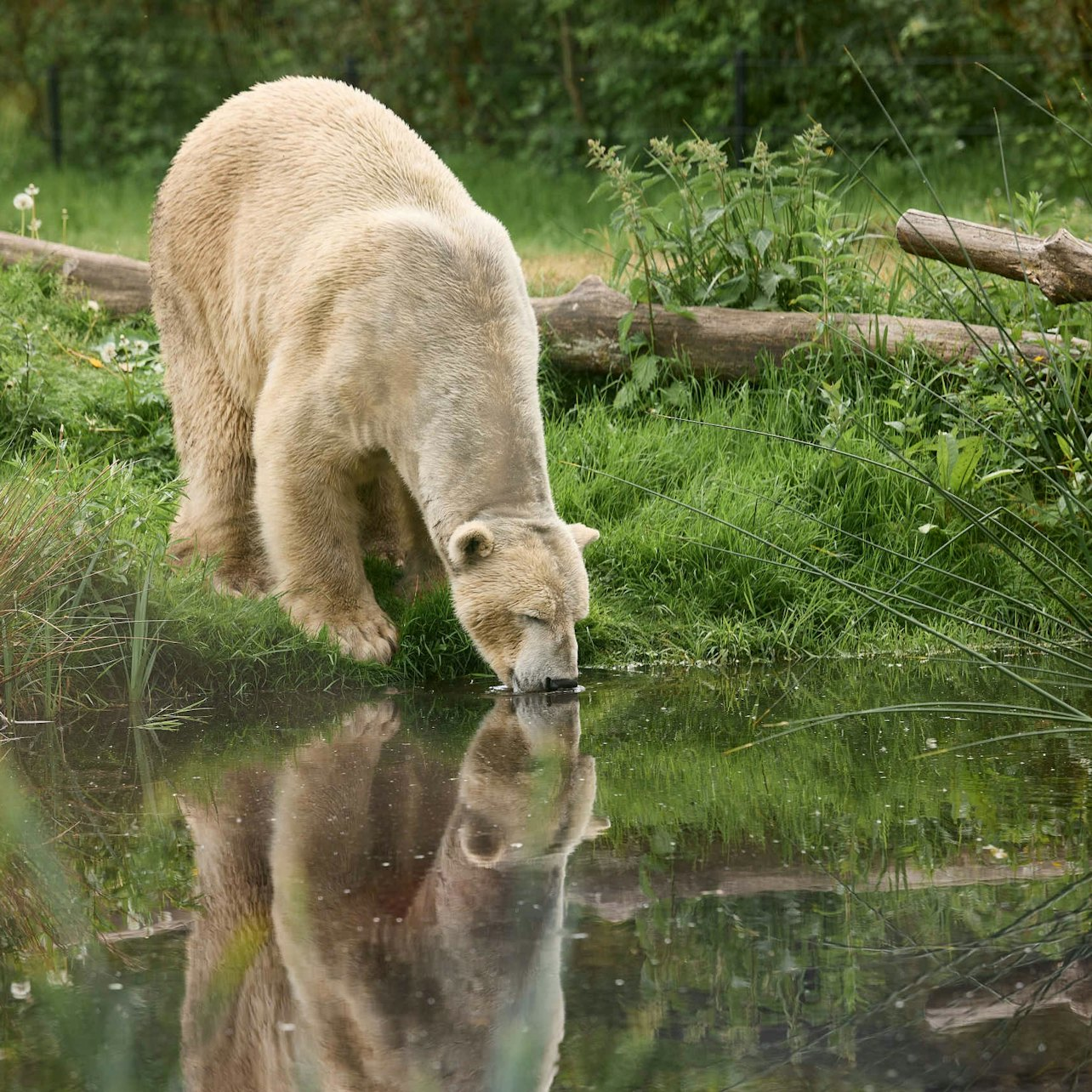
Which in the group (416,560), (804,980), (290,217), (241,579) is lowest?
(241,579)

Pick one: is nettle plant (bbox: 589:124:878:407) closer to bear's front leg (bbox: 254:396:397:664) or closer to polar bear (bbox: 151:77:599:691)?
polar bear (bbox: 151:77:599:691)

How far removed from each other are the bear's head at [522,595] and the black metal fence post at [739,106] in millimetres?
9614

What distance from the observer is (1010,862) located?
372cm

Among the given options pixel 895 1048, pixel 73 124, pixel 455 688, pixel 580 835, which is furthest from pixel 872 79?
pixel 895 1048

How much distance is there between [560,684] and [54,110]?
46.6 ft

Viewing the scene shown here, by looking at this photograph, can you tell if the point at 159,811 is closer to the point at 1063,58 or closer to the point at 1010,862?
the point at 1010,862

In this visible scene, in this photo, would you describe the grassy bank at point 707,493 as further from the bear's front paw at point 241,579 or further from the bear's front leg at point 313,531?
the bear's front paw at point 241,579

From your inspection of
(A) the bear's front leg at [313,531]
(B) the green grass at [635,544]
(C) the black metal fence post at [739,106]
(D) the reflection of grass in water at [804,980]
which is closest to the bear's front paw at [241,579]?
(B) the green grass at [635,544]

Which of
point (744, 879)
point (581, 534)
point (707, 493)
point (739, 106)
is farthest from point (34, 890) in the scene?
point (739, 106)

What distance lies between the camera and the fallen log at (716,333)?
23.0ft

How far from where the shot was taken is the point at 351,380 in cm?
564

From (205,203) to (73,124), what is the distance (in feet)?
45.3

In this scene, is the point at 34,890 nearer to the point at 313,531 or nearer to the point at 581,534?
the point at 313,531

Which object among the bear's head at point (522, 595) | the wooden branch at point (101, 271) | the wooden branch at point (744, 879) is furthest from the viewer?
the wooden branch at point (101, 271)
